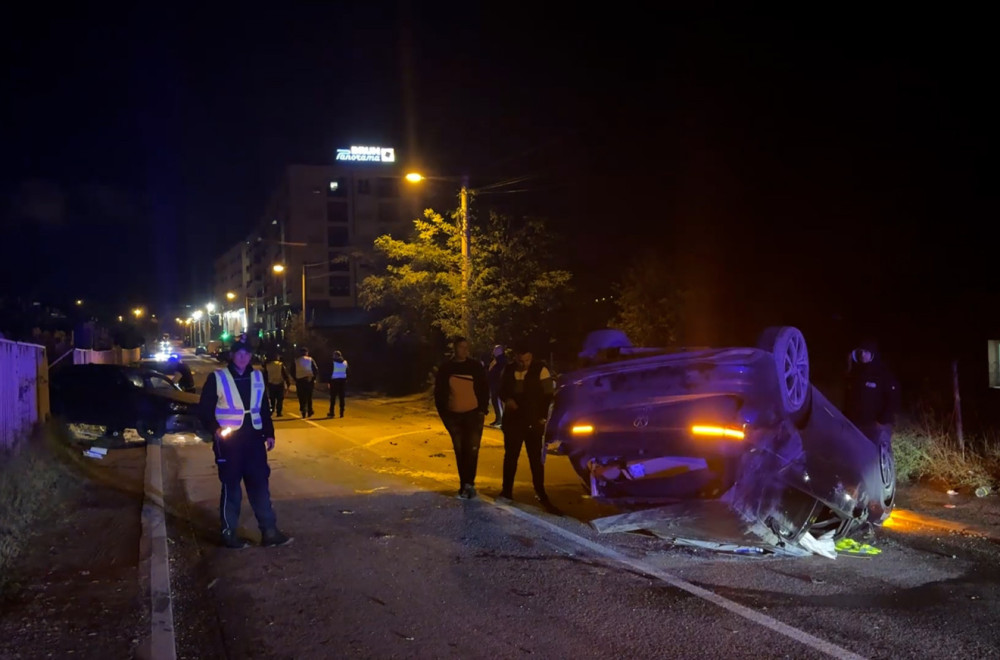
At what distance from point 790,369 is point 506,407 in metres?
3.04

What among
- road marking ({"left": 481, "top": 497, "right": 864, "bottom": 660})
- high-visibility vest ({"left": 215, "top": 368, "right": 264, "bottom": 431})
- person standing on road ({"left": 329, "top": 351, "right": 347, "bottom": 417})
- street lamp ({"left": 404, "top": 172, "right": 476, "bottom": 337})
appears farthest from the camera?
street lamp ({"left": 404, "top": 172, "right": 476, "bottom": 337})

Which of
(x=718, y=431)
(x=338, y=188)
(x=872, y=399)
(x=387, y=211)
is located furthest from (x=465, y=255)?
(x=338, y=188)

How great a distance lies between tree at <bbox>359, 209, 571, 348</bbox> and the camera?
23234 mm

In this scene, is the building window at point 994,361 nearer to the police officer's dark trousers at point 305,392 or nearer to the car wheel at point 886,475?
the car wheel at point 886,475

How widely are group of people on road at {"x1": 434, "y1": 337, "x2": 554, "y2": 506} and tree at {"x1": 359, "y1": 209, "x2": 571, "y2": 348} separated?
1428 centimetres

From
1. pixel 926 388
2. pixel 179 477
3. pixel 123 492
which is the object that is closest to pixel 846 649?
pixel 123 492

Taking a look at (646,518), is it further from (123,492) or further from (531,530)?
(123,492)

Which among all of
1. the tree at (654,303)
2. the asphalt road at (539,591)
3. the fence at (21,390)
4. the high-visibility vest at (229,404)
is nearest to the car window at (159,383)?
the fence at (21,390)

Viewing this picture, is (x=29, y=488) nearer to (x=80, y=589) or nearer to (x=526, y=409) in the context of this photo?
(x=80, y=589)

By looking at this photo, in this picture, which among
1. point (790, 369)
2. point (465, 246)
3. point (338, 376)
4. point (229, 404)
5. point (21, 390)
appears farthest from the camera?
point (465, 246)

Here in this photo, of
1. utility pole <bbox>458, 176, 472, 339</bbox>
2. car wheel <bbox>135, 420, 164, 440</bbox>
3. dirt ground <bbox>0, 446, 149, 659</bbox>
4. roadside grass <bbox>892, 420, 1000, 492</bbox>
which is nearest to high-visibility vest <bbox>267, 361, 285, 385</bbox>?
car wheel <bbox>135, 420, 164, 440</bbox>

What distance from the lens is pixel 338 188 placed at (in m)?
78.2

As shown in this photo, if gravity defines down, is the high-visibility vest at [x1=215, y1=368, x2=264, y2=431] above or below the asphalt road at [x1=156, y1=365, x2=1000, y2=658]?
above

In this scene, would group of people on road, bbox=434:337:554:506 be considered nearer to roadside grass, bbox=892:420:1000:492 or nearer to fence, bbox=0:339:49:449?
roadside grass, bbox=892:420:1000:492
